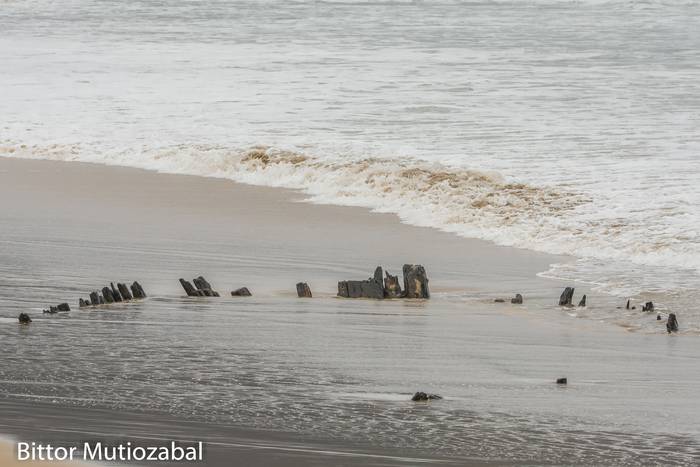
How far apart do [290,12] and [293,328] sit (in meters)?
39.5

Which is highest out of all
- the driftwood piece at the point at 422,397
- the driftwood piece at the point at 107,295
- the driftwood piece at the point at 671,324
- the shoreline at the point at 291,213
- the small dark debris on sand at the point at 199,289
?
the shoreline at the point at 291,213

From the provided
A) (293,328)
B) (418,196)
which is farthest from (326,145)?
(293,328)

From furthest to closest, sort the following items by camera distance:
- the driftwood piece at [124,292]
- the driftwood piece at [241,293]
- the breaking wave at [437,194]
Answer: the breaking wave at [437,194]
the driftwood piece at [241,293]
the driftwood piece at [124,292]

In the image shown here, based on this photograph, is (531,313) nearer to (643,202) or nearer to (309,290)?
(309,290)

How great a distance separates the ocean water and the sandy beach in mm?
1436

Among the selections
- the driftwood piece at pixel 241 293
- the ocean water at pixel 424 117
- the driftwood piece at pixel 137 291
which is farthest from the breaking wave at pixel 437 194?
the driftwood piece at pixel 137 291

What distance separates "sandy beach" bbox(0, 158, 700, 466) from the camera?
16.4 ft

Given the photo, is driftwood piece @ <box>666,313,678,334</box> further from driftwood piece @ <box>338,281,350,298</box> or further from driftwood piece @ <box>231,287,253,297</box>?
driftwood piece @ <box>231,287,253,297</box>

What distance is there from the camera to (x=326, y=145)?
17.7m

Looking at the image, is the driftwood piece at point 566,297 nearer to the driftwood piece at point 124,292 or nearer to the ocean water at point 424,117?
the ocean water at point 424,117

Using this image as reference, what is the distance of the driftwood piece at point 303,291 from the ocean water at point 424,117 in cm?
222

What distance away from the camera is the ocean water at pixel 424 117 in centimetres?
1239

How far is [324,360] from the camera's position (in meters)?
6.47

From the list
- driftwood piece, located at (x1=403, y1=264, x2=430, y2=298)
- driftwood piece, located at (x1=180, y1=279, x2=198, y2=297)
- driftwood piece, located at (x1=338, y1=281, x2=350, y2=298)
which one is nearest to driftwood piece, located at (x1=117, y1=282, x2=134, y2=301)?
driftwood piece, located at (x1=180, y1=279, x2=198, y2=297)
